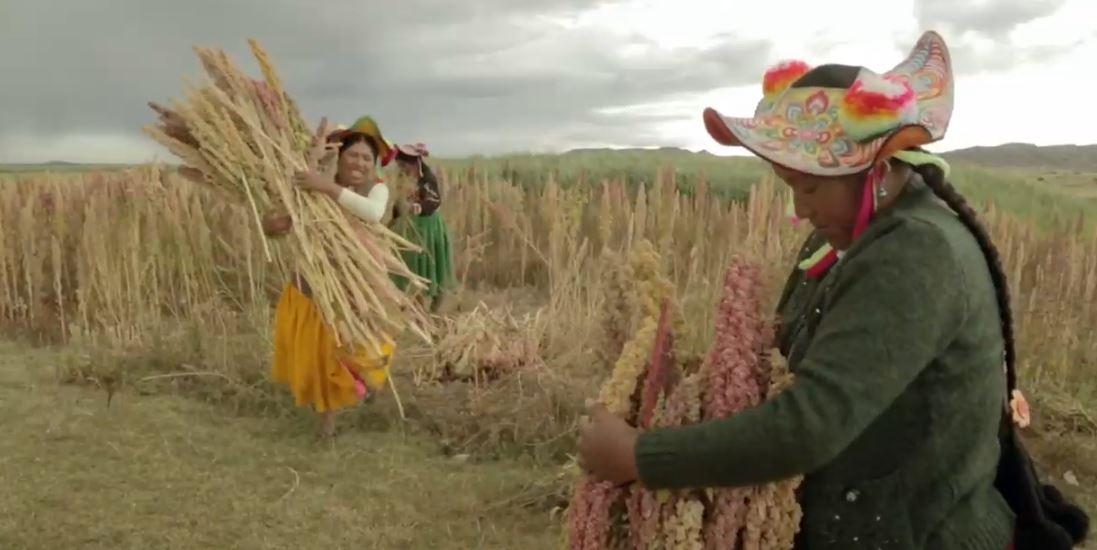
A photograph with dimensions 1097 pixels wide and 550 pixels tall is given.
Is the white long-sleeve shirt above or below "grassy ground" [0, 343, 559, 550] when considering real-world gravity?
above

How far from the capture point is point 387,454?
4.28 metres

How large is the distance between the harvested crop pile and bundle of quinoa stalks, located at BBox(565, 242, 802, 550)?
342 centimetres

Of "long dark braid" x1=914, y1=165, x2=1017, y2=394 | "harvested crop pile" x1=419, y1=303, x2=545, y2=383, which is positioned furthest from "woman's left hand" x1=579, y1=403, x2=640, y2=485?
"harvested crop pile" x1=419, y1=303, x2=545, y2=383

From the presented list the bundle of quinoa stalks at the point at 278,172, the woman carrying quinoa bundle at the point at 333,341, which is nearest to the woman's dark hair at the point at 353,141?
the woman carrying quinoa bundle at the point at 333,341

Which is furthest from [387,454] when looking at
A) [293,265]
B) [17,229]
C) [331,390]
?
[17,229]

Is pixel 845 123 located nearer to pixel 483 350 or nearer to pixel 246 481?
pixel 246 481

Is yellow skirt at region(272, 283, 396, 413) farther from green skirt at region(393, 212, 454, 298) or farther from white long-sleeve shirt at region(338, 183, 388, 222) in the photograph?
green skirt at region(393, 212, 454, 298)

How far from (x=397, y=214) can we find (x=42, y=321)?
226 cm

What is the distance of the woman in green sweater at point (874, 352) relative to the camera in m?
1.31

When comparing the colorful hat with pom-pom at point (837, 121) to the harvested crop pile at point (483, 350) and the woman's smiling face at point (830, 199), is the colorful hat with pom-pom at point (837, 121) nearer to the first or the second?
the woman's smiling face at point (830, 199)

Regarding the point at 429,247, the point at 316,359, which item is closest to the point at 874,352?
the point at 316,359

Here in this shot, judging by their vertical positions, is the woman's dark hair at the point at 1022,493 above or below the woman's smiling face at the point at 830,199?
below

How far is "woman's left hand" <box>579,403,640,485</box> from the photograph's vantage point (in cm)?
146

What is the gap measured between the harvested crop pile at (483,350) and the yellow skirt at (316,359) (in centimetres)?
79
